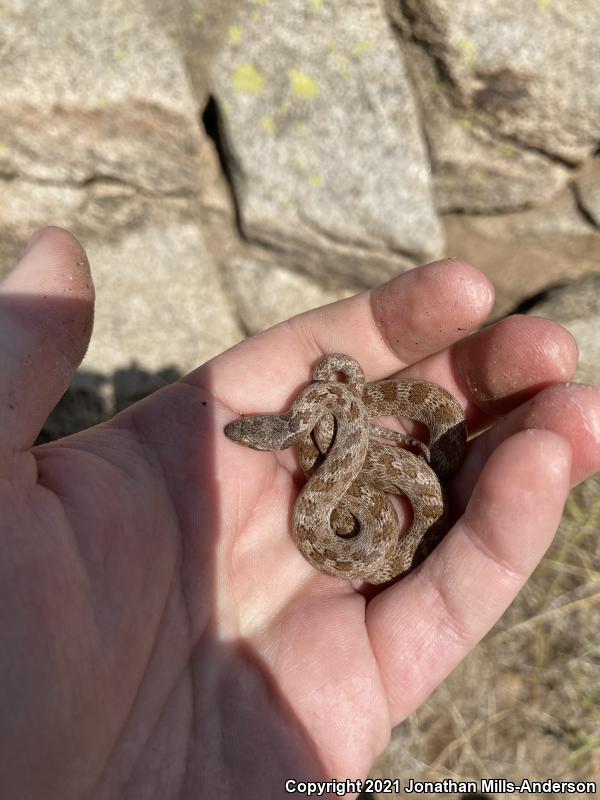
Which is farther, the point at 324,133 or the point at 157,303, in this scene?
the point at 157,303

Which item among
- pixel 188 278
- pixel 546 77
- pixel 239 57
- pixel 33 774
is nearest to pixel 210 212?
pixel 188 278

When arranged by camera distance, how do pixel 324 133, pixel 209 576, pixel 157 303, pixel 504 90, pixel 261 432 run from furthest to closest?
pixel 157 303 < pixel 324 133 < pixel 504 90 < pixel 261 432 < pixel 209 576

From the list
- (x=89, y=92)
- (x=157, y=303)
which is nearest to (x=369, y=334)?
(x=157, y=303)

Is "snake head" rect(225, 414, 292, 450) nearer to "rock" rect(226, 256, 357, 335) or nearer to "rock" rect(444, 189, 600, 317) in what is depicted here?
"rock" rect(226, 256, 357, 335)

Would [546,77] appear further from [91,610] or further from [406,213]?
[91,610]

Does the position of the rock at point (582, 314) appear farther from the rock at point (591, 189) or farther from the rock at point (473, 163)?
the rock at point (473, 163)
